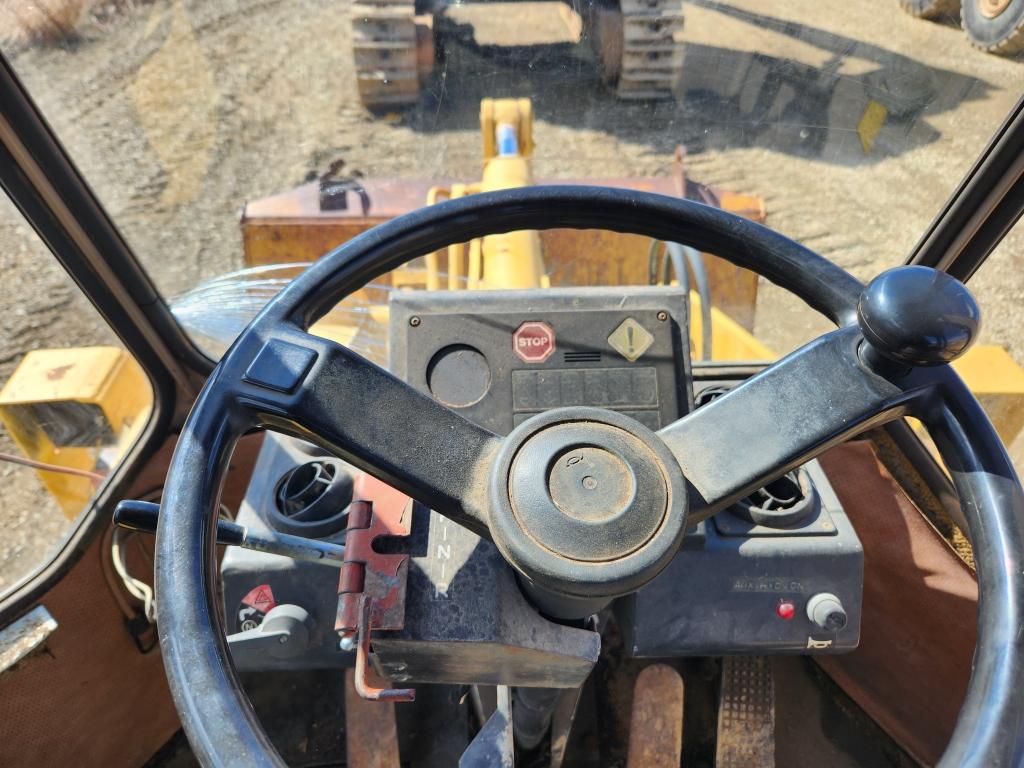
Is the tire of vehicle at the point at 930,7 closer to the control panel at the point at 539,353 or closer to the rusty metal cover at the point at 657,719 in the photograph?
the control panel at the point at 539,353

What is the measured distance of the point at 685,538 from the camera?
3.50ft

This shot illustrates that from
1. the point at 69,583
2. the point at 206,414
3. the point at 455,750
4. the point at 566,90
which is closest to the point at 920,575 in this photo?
the point at 455,750

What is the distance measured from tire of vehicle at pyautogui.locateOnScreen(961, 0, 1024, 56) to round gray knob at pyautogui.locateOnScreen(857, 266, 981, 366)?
653 millimetres

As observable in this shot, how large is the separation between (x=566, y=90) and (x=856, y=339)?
825 mm

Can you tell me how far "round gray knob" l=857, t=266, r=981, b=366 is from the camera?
622 millimetres

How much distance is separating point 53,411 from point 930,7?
5.95 feet

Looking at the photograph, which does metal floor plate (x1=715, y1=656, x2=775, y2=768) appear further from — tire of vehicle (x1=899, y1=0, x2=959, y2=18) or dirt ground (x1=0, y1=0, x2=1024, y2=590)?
tire of vehicle (x1=899, y1=0, x2=959, y2=18)

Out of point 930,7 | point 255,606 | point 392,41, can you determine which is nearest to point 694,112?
point 930,7

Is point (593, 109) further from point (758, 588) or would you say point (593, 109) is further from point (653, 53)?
point (758, 588)

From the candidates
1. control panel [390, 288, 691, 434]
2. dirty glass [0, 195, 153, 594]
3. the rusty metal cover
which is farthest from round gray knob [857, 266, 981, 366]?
dirty glass [0, 195, 153, 594]

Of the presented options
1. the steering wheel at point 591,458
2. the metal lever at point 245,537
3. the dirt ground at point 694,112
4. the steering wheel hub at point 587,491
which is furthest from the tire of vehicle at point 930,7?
the metal lever at point 245,537

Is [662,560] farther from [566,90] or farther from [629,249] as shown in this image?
[629,249]

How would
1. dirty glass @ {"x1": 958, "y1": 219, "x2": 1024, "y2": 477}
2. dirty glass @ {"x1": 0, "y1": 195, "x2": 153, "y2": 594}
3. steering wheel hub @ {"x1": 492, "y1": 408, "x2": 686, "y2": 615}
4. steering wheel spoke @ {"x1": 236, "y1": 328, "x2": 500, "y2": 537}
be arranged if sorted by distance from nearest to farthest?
steering wheel hub @ {"x1": 492, "y1": 408, "x2": 686, "y2": 615}
steering wheel spoke @ {"x1": 236, "y1": 328, "x2": 500, "y2": 537}
dirty glass @ {"x1": 958, "y1": 219, "x2": 1024, "y2": 477}
dirty glass @ {"x1": 0, "y1": 195, "x2": 153, "y2": 594}

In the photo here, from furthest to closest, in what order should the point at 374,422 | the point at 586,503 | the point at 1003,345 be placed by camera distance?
the point at 1003,345
the point at 374,422
the point at 586,503
